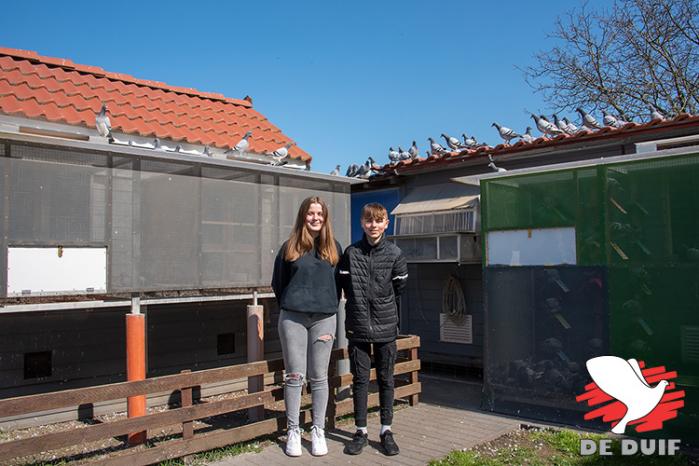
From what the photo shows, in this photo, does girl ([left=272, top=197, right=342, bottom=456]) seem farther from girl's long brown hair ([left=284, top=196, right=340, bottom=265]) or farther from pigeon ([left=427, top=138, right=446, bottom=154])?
pigeon ([left=427, top=138, right=446, bottom=154])

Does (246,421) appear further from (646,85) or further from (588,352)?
(646,85)

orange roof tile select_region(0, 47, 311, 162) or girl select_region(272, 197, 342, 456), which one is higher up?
orange roof tile select_region(0, 47, 311, 162)

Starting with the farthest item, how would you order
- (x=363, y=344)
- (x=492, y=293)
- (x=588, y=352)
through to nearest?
(x=492, y=293), (x=588, y=352), (x=363, y=344)

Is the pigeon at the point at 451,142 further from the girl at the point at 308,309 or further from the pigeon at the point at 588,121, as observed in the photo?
the girl at the point at 308,309

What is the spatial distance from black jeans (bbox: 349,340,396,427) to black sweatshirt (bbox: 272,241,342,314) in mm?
431

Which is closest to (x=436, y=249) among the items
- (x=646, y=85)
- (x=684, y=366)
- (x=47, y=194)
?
(x=684, y=366)

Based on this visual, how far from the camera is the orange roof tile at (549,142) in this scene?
22.2ft

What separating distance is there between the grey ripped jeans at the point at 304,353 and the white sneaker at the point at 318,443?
0.05 m

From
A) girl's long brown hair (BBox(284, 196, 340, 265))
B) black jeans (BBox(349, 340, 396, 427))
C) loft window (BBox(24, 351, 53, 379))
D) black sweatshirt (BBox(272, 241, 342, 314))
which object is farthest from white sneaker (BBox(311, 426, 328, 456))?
loft window (BBox(24, 351, 53, 379))

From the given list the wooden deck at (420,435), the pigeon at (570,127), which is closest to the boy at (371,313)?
the wooden deck at (420,435)

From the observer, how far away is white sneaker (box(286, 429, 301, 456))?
15.3 feet

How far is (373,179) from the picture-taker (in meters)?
9.84

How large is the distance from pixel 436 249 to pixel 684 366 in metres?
3.84

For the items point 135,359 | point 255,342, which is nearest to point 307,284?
point 135,359
